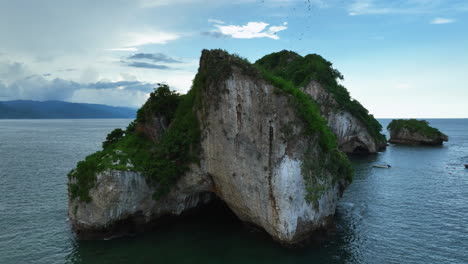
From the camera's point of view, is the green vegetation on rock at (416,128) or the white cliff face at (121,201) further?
the green vegetation on rock at (416,128)

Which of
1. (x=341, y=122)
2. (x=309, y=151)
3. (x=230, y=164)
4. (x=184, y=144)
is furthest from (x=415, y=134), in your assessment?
(x=184, y=144)

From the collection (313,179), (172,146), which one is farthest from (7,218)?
(313,179)

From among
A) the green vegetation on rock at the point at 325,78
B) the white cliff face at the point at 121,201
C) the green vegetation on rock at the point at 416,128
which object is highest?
the green vegetation on rock at the point at 325,78

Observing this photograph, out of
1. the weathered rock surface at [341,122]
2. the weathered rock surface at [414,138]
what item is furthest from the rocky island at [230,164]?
the weathered rock surface at [414,138]

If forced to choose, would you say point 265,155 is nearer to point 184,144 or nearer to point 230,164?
point 230,164

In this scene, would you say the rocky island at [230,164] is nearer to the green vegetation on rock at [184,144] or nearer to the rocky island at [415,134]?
the green vegetation on rock at [184,144]

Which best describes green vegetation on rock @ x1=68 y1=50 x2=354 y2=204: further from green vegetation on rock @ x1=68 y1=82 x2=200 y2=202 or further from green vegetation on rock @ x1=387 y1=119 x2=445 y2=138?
green vegetation on rock @ x1=387 y1=119 x2=445 y2=138
